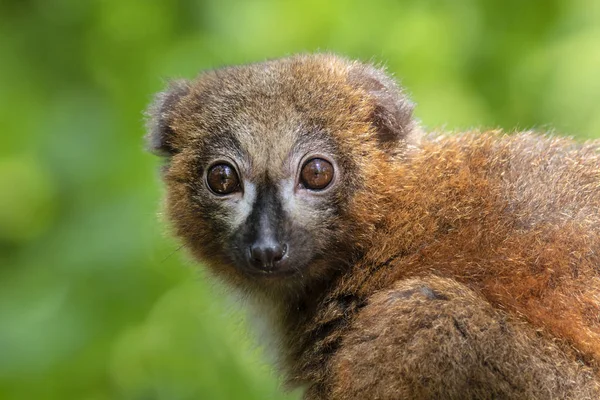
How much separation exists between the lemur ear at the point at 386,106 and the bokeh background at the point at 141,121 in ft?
3.54

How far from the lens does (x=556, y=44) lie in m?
7.59

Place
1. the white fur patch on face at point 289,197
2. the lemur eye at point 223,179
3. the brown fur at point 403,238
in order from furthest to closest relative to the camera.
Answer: the lemur eye at point 223,179 < the white fur patch on face at point 289,197 < the brown fur at point 403,238

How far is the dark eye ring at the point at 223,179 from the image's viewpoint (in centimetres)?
521

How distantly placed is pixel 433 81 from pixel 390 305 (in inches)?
152

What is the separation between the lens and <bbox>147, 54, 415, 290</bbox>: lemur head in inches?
199

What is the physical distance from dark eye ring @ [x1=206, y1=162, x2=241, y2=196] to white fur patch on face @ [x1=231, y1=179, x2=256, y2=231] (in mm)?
80

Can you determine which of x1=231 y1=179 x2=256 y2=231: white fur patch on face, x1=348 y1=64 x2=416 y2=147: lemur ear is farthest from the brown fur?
x1=231 y1=179 x2=256 y2=231: white fur patch on face

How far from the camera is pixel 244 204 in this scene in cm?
511

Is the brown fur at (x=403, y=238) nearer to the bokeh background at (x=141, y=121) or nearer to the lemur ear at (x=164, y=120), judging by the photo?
the lemur ear at (x=164, y=120)

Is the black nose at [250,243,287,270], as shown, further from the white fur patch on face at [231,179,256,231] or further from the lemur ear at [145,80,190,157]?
the lemur ear at [145,80,190,157]

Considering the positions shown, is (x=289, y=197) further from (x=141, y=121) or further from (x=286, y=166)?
(x=141, y=121)

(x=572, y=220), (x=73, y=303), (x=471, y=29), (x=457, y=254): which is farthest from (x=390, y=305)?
(x=471, y=29)

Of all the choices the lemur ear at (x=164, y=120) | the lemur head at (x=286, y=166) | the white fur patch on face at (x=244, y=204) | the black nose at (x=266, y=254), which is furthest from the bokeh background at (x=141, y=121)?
the black nose at (x=266, y=254)

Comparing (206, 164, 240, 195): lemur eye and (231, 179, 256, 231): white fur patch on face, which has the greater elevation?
(206, 164, 240, 195): lemur eye
